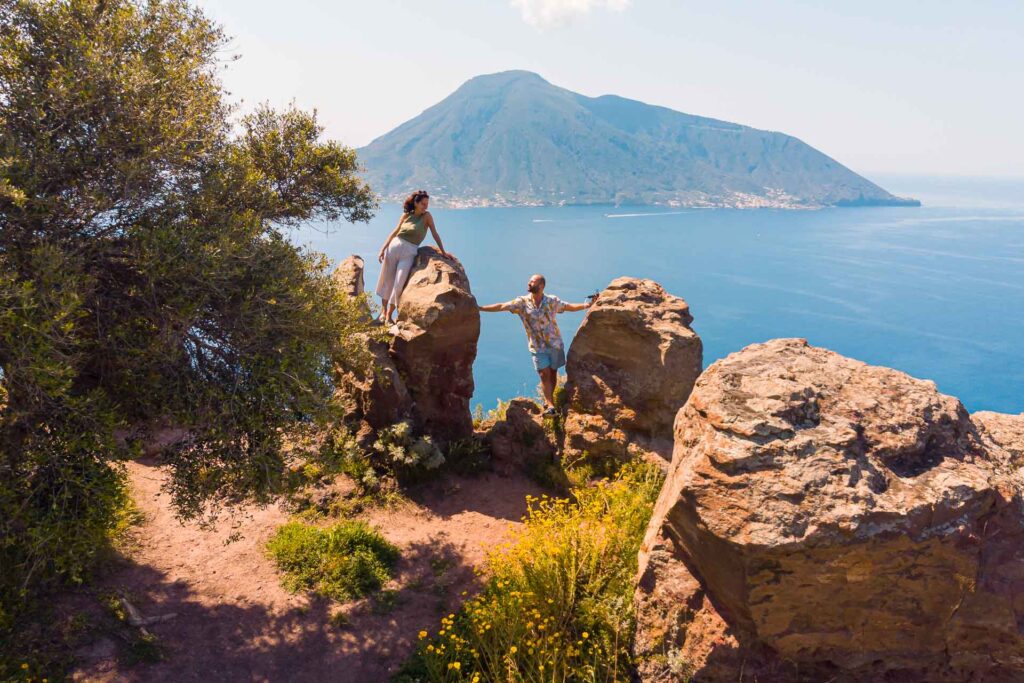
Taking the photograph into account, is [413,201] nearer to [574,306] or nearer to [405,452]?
[574,306]

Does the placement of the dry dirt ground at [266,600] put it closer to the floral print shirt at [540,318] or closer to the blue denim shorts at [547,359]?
the blue denim shorts at [547,359]

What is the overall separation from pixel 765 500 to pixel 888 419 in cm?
176

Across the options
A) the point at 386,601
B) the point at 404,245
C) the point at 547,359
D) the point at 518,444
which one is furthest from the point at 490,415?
the point at 386,601

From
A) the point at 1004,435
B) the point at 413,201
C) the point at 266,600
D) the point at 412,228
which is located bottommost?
the point at 266,600

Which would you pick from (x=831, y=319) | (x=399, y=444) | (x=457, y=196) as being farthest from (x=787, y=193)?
(x=399, y=444)

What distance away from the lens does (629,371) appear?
1274 centimetres

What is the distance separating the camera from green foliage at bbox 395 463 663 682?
733cm

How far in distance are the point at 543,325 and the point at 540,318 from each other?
0.19 metres

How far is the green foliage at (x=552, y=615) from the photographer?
7.33 metres

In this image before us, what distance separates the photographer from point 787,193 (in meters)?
181

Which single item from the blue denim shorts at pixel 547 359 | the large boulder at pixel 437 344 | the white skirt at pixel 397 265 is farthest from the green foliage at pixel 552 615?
the white skirt at pixel 397 265

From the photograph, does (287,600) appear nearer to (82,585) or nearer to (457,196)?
(82,585)

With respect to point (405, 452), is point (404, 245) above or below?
above

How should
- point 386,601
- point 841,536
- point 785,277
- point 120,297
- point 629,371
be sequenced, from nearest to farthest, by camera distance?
point 841,536
point 120,297
point 386,601
point 629,371
point 785,277
